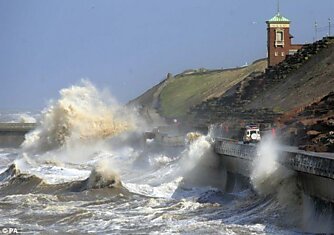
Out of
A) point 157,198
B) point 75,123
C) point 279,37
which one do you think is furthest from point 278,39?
point 157,198

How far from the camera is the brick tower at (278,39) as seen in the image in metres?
70.8

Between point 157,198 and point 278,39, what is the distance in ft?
158

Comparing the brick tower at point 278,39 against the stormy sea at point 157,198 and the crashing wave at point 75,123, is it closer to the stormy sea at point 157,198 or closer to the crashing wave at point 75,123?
the crashing wave at point 75,123

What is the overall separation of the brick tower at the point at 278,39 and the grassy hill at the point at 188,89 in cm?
1007

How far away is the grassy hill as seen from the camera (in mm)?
86694

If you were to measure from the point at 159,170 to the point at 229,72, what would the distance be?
6582 centimetres

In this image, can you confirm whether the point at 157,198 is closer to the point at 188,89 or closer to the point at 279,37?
the point at 279,37

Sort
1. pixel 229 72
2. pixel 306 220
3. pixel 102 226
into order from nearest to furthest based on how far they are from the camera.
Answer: pixel 306 220
pixel 102 226
pixel 229 72

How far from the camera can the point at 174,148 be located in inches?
1527

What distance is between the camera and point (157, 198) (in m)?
26.2

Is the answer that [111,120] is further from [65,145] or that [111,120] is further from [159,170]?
[159,170]

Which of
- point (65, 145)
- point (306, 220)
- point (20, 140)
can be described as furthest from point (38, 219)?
point (20, 140)

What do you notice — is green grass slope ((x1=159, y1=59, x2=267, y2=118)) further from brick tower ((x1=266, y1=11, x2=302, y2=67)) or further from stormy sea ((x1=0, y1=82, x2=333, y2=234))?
stormy sea ((x1=0, y1=82, x2=333, y2=234))

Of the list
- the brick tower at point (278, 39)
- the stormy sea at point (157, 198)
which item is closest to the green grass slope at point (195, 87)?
the brick tower at point (278, 39)
